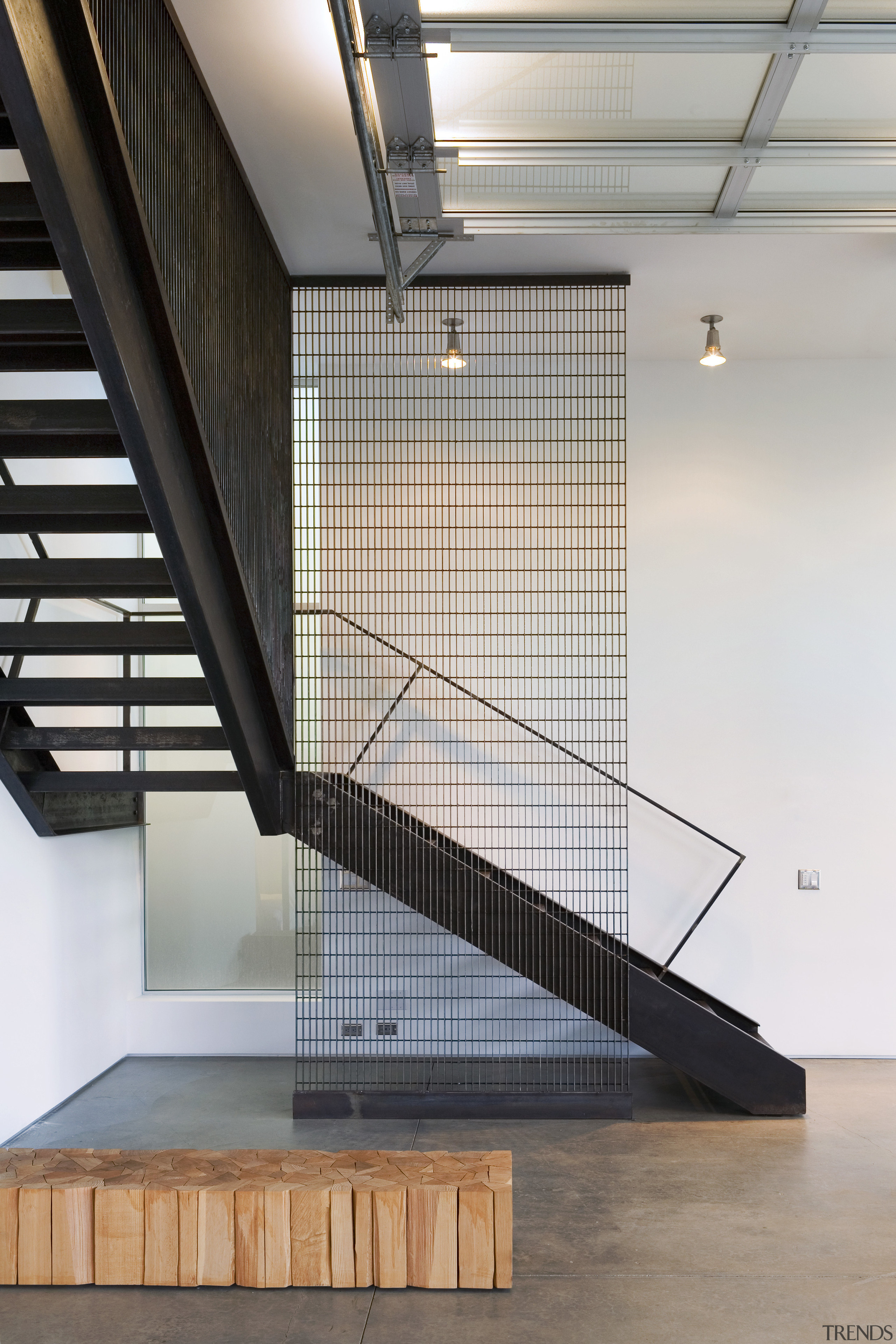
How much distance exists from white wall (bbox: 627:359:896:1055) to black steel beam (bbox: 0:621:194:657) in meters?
Result: 3.30

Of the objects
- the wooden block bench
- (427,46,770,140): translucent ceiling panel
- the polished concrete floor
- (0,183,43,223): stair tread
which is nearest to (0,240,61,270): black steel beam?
(0,183,43,223): stair tread

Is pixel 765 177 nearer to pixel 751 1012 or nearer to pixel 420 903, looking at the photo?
pixel 420 903

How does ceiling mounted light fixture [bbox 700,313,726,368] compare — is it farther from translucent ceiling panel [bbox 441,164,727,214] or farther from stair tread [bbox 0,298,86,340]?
stair tread [bbox 0,298,86,340]

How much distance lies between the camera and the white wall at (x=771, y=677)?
259 inches

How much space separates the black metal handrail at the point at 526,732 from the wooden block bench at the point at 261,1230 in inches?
81.8

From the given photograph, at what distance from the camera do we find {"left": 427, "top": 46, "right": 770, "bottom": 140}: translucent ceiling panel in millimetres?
3180

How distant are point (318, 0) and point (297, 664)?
3.11 m

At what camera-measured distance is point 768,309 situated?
5.97 meters

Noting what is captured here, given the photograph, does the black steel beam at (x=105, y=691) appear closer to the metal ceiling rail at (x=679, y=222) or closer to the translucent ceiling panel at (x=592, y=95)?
the metal ceiling rail at (x=679, y=222)

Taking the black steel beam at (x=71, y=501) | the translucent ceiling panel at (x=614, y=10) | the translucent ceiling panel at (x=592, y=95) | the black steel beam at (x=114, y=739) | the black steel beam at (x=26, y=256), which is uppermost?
the translucent ceiling panel at (x=614, y=10)

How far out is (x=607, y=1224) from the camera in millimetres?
4199

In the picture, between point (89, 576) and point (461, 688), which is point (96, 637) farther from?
point (461, 688)

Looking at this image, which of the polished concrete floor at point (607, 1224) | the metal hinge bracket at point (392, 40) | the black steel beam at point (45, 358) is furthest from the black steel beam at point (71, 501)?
the polished concrete floor at point (607, 1224)

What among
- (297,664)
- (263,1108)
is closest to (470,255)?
(297,664)
